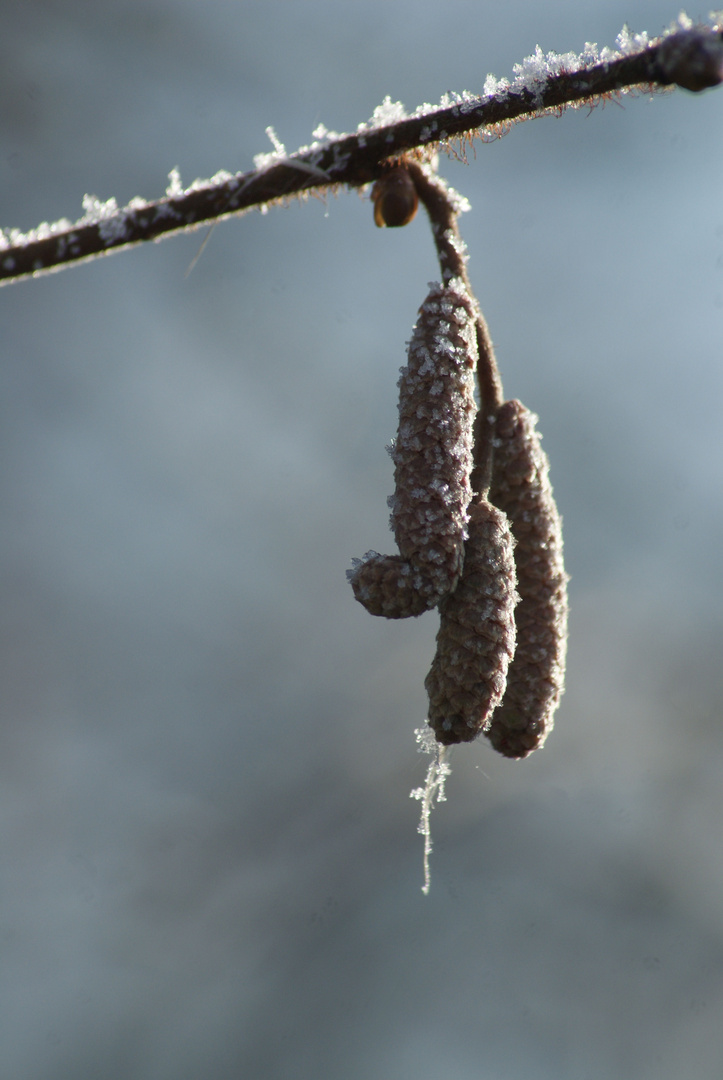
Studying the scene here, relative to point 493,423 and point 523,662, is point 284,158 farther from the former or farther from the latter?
point 523,662

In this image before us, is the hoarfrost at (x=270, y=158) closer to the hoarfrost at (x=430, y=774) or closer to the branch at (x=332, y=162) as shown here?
the branch at (x=332, y=162)

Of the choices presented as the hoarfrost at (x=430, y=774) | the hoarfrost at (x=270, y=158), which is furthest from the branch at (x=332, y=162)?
the hoarfrost at (x=430, y=774)

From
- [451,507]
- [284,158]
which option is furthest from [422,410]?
[284,158]

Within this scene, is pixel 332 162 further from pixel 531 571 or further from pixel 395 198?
pixel 531 571

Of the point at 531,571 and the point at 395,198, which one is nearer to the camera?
the point at 395,198

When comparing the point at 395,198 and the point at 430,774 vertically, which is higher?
the point at 395,198

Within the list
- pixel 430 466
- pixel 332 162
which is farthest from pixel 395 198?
pixel 430 466
